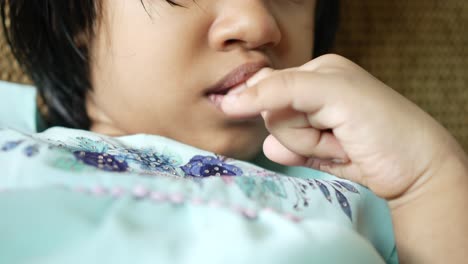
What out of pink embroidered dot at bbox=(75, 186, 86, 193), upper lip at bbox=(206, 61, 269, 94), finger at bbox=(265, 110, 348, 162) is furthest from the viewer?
upper lip at bbox=(206, 61, 269, 94)

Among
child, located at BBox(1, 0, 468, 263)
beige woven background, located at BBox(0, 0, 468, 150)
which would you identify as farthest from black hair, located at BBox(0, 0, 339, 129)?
beige woven background, located at BBox(0, 0, 468, 150)

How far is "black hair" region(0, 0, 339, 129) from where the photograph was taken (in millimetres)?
574

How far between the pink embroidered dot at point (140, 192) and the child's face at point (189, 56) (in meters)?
0.22

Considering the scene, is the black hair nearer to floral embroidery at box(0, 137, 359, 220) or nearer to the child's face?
the child's face

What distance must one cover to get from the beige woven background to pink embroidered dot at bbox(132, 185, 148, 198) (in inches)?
21.9

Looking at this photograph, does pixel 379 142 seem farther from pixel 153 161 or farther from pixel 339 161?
pixel 153 161

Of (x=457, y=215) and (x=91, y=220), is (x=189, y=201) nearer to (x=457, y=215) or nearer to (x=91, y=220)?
(x=91, y=220)

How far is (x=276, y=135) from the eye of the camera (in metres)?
0.41

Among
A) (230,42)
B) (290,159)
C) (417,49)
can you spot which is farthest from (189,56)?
(417,49)

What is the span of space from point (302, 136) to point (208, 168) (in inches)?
4.6

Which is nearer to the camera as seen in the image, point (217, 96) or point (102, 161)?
point (102, 161)

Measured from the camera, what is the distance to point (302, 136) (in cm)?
41

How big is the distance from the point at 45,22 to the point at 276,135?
1.17 feet

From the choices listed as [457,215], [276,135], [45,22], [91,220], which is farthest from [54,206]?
[45,22]
